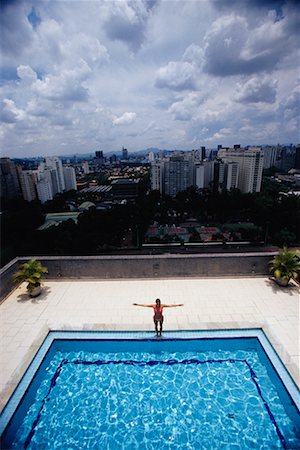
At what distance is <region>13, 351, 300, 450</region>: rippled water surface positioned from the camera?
4836 millimetres

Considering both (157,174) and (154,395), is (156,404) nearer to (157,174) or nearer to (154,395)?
(154,395)

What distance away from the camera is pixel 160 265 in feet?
31.4

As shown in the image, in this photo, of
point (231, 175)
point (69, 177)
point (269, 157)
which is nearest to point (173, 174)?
point (231, 175)

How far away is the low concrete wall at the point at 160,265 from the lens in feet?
31.3

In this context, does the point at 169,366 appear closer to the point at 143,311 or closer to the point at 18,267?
the point at 143,311

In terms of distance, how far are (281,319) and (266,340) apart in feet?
3.22

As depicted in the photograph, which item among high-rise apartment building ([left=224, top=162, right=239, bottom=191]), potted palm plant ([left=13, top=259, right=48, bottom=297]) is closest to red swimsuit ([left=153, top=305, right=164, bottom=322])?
potted palm plant ([left=13, top=259, right=48, bottom=297])

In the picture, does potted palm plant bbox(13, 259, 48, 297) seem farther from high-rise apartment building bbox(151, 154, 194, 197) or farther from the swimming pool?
high-rise apartment building bbox(151, 154, 194, 197)

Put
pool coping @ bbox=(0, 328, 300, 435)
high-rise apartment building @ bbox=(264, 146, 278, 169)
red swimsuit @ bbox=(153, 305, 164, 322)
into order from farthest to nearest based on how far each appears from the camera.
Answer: high-rise apartment building @ bbox=(264, 146, 278, 169) → red swimsuit @ bbox=(153, 305, 164, 322) → pool coping @ bbox=(0, 328, 300, 435)

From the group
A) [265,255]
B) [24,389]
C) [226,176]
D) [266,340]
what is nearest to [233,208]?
[226,176]

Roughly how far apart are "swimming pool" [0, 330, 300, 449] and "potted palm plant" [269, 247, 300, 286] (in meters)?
2.72

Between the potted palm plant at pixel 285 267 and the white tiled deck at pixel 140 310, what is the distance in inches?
15.7

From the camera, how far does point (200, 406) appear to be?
17.8 ft

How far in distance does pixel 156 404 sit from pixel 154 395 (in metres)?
0.21
